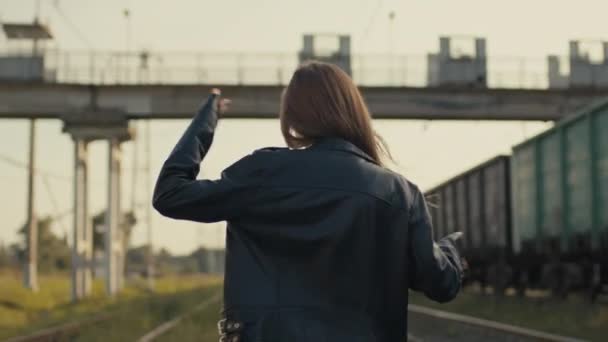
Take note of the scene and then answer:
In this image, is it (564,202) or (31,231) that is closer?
(564,202)

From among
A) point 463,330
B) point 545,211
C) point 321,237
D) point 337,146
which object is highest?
point 337,146

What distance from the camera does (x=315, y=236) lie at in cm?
229

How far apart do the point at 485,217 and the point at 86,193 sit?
605 inches

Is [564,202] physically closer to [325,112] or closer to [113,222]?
[325,112]

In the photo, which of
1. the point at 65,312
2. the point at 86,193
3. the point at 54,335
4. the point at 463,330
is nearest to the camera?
the point at 463,330

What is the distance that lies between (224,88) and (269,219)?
28.4 metres

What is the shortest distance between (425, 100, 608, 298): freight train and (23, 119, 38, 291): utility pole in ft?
56.0

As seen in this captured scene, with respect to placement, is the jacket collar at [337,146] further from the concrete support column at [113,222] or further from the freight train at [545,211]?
the concrete support column at [113,222]

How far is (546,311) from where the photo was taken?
17.2 meters

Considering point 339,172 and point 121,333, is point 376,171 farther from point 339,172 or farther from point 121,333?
point 121,333

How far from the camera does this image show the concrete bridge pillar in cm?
3200

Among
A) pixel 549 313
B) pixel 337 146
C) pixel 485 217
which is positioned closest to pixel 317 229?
pixel 337 146

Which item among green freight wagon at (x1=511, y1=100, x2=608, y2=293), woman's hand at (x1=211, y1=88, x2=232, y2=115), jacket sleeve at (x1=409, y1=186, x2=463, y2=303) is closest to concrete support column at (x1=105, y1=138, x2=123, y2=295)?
green freight wagon at (x1=511, y1=100, x2=608, y2=293)

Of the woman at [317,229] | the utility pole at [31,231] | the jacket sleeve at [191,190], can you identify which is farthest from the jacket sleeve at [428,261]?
the utility pole at [31,231]
